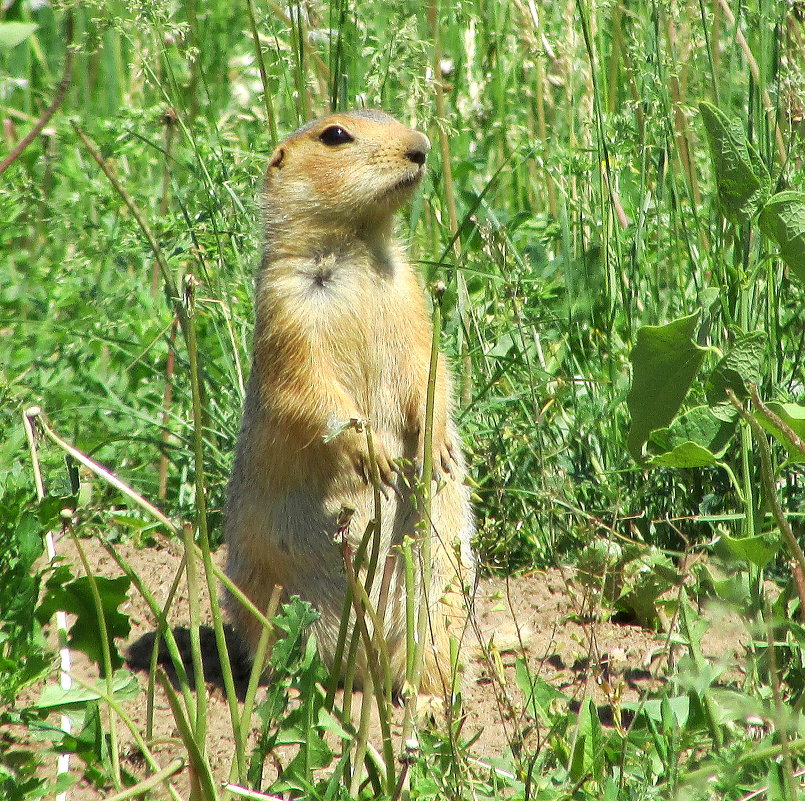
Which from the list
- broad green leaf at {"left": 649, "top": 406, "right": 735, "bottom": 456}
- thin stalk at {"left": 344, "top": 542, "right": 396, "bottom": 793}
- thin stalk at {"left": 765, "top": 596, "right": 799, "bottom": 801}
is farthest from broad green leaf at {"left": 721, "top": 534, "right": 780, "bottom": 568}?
thin stalk at {"left": 344, "top": 542, "right": 396, "bottom": 793}

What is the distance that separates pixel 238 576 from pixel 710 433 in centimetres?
168

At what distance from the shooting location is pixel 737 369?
126 inches

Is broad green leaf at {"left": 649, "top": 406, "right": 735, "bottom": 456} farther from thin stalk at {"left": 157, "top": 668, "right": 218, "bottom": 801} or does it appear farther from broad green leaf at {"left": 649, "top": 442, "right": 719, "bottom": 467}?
thin stalk at {"left": 157, "top": 668, "right": 218, "bottom": 801}

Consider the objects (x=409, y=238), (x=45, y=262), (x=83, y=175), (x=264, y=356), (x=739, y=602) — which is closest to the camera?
(x=739, y=602)

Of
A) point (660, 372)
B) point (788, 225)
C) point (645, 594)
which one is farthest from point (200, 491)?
point (645, 594)

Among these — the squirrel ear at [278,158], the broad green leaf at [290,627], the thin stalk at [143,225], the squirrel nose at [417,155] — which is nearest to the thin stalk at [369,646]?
the broad green leaf at [290,627]

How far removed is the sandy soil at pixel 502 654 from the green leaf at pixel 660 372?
1.74 ft

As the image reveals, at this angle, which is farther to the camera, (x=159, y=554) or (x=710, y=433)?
(x=159, y=554)

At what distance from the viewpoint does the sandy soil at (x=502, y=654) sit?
3137 millimetres

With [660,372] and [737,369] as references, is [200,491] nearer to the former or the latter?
[660,372]

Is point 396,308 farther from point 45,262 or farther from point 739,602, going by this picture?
point 45,262

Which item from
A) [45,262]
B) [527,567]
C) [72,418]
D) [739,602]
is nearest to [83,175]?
[45,262]

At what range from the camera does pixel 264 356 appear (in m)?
3.89

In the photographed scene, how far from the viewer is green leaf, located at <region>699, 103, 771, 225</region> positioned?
128 inches
